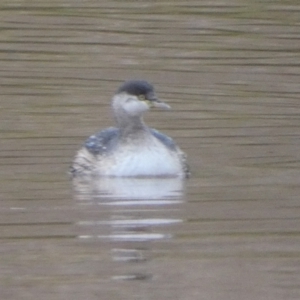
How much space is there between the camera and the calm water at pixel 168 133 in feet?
34.5

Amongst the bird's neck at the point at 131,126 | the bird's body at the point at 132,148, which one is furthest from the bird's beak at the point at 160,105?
the bird's neck at the point at 131,126

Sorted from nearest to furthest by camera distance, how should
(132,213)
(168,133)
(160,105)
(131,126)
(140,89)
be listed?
(132,213), (160,105), (140,89), (131,126), (168,133)

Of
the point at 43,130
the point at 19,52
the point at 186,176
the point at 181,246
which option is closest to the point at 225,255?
the point at 181,246

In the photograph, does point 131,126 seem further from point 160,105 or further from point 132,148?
point 160,105

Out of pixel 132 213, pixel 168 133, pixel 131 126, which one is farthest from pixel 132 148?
pixel 132 213

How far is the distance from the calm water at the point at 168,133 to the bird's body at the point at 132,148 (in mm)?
216

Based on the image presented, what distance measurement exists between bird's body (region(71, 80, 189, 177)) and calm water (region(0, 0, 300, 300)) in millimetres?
216

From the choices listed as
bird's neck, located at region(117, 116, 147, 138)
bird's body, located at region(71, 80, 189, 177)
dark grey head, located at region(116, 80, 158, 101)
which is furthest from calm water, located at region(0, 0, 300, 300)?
dark grey head, located at region(116, 80, 158, 101)

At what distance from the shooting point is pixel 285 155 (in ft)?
47.4

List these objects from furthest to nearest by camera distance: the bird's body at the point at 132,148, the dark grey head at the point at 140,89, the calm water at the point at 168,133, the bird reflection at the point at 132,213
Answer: the dark grey head at the point at 140,89 < the bird's body at the point at 132,148 < the bird reflection at the point at 132,213 < the calm water at the point at 168,133

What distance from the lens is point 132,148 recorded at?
14.4 metres

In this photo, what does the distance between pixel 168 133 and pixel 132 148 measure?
4.38 feet

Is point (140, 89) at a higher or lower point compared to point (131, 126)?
higher

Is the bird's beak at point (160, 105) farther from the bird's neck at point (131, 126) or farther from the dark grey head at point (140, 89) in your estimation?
the bird's neck at point (131, 126)
